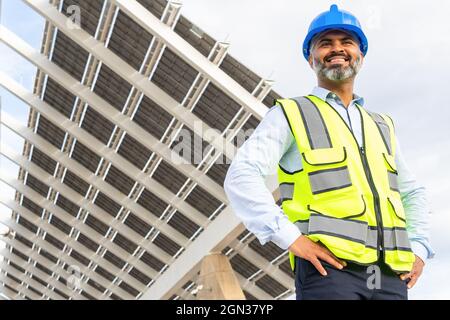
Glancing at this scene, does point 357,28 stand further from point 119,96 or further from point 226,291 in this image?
point 226,291

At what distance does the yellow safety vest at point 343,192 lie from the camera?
8.10 feet

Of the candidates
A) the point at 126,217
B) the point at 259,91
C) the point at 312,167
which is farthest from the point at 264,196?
the point at 126,217

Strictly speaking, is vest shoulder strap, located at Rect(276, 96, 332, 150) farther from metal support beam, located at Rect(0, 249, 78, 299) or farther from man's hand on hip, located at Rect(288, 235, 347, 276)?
metal support beam, located at Rect(0, 249, 78, 299)

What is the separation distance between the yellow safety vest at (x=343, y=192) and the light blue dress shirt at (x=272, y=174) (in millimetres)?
54

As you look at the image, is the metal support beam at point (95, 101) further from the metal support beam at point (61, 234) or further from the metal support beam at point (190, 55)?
the metal support beam at point (61, 234)

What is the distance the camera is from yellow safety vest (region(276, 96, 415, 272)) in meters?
2.47

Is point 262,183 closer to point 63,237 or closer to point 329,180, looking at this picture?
point 329,180

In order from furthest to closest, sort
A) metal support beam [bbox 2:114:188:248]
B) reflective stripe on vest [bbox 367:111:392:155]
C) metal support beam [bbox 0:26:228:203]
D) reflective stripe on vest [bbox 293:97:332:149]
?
metal support beam [bbox 2:114:188:248] < metal support beam [bbox 0:26:228:203] < reflective stripe on vest [bbox 367:111:392:155] < reflective stripe on vest [bbox 293:97:332:149]

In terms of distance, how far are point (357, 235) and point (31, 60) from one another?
60.2ft

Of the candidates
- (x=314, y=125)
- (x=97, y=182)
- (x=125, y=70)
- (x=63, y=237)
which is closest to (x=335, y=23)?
(x=314, y=125)

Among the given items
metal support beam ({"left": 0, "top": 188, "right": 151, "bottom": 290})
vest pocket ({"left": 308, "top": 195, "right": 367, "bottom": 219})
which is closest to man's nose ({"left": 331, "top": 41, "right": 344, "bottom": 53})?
vest pocket ({"left": 308, "top": 195, "right": 367, "bottom": 219})

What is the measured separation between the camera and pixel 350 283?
2.41 m

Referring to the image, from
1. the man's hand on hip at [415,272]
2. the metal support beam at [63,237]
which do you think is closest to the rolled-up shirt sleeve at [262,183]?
the man's hand on hip at [415,272]
